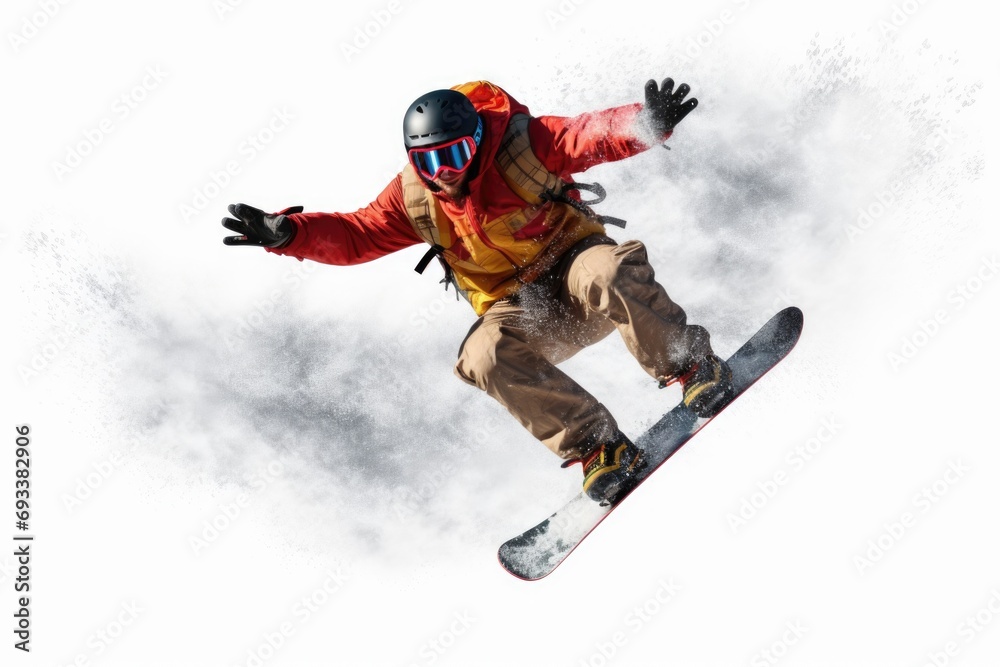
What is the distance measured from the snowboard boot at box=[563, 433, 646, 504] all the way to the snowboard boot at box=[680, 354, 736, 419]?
22.2 inches

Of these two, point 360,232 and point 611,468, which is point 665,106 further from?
point 611,468

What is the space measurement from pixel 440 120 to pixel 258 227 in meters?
1.43

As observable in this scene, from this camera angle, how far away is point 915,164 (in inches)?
346

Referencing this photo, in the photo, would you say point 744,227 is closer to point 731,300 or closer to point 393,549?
point 731,300

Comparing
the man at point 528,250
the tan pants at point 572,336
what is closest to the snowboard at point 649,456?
the man at point 528,250

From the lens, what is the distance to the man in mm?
6391

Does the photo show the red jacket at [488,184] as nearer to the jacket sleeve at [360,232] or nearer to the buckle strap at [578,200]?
the jacket sleeve at [360,232]

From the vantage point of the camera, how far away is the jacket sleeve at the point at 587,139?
19.8 ft

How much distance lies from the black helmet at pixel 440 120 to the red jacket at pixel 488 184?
180mm

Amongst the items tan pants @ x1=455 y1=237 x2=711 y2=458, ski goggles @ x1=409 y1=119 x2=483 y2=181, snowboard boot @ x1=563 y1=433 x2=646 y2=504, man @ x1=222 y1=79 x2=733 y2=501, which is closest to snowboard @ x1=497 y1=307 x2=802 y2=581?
snowboard boot @ x1=563 y1=433 x2=646 y2=504

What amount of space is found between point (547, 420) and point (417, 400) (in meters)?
2.64

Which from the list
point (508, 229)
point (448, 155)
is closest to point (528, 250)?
point (508, 229)

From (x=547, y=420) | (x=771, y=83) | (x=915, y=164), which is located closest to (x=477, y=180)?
(x=547, y=420)

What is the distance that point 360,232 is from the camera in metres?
7.10
